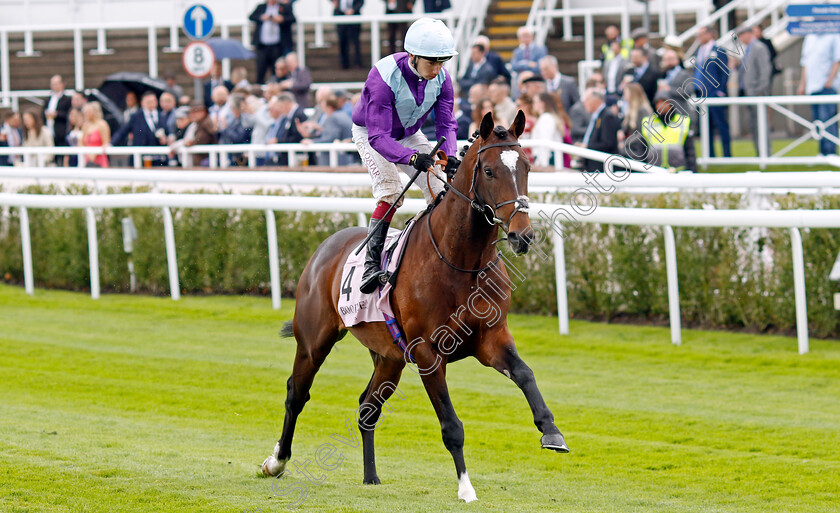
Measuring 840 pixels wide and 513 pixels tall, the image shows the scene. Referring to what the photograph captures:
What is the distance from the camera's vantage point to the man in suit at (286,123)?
46.3 feet

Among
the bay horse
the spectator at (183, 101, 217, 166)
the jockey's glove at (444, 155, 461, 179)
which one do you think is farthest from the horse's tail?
the spectator at (183, 101, 217, 166)

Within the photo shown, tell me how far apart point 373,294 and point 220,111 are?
34.5 ft

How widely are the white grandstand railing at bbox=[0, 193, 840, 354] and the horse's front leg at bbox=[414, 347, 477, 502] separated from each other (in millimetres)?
3400

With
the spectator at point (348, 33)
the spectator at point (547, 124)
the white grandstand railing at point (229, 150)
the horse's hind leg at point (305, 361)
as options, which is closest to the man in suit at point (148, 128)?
the white grandstand railing at point (229, 150)

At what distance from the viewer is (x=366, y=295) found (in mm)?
5594

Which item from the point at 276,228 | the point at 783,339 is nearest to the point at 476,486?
the point at 783,339

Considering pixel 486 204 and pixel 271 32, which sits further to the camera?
pixel 271 32

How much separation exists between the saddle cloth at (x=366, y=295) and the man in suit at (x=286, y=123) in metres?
8.39

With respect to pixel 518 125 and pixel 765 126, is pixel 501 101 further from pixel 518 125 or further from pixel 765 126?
pixel 518 125

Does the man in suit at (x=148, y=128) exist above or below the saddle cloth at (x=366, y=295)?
→ above

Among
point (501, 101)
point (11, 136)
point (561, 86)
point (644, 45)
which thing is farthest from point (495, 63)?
point (11, 136)

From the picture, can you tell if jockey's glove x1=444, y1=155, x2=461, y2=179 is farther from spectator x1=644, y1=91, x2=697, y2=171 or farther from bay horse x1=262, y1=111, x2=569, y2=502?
spectator x1=644, y1=91, x2=697, y2=171

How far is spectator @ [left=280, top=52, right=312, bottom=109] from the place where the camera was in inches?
630

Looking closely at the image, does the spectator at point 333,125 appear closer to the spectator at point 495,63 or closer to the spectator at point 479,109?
the spectator at point 479,109
